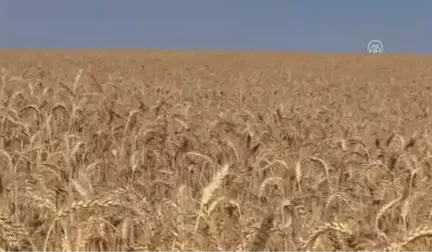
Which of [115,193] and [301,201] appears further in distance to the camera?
[301,201]

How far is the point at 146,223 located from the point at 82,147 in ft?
6.55

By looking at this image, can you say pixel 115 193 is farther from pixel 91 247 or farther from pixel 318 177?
pixel 318 177

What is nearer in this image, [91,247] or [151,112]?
[91,247]

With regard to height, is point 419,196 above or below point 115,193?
below

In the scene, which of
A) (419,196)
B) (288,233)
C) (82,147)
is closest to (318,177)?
(419,196)

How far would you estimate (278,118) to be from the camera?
20.8 feet

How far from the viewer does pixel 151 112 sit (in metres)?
6.04

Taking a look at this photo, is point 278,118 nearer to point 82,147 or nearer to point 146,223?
point 82,147

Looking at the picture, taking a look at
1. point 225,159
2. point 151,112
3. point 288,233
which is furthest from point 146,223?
point 151,112

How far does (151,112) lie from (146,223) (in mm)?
3641

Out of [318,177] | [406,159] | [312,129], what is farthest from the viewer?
[312,129]

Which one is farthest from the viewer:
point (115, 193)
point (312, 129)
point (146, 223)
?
point (312, 129)

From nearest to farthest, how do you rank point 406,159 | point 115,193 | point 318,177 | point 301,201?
point 115,193 < point 301,201 < point 318,177 < point 406,159

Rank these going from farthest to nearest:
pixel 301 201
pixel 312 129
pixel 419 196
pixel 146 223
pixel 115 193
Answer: pixel 312 129 → pixel 419 196 → pixel 301 201 → pixel 146 223 → pixel 115 193
